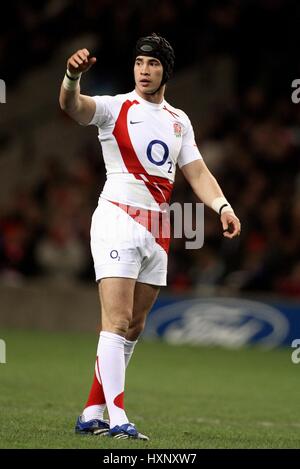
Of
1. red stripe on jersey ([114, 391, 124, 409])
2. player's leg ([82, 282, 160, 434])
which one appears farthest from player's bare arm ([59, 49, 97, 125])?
red stripe on jersey ([114, 391, 124, 409])

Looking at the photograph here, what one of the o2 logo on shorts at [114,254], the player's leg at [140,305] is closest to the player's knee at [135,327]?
the player's leg at [140,305]

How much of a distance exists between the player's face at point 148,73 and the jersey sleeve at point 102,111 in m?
0.23

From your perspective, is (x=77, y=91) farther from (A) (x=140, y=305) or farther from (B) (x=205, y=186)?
(A) (x=140, y=305)

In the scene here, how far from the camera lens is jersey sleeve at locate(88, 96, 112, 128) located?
22.8 feet

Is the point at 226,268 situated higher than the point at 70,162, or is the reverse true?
the point at 70,162

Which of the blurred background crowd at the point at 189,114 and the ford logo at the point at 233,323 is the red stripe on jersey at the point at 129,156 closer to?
the ford logo at the point at 233,323

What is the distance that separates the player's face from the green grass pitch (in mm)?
2108

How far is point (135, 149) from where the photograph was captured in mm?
7062

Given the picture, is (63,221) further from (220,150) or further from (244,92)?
(244,92)

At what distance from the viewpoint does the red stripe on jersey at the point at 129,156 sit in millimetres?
7059

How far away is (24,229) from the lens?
17.7 metres
